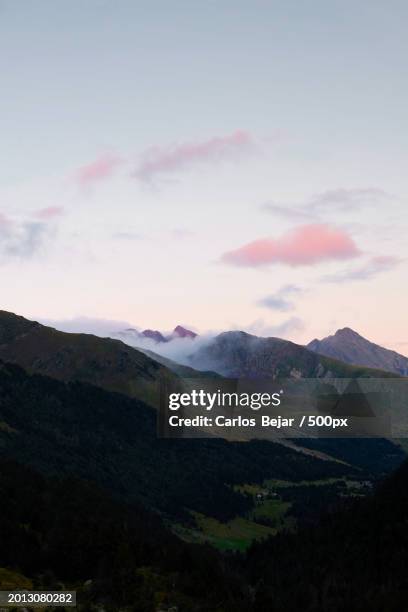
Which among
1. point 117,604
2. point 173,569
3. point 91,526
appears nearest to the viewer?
point 117,604

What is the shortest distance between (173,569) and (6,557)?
34.8 metres

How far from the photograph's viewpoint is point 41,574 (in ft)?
461

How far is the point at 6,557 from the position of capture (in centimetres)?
14875

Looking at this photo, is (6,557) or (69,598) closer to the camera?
(69,598)

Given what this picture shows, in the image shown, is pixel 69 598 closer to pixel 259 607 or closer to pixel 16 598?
pixel 16 598

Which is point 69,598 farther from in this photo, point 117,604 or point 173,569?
point 173,569

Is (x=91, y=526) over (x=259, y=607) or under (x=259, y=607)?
over

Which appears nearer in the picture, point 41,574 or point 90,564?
point 41,574

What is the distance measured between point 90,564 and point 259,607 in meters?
34.8

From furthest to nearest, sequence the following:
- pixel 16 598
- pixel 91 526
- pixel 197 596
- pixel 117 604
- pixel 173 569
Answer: pixel 91 526 < pixel 173 569 < pixel 197 596 < pixel 117 604 < pixel 16 598

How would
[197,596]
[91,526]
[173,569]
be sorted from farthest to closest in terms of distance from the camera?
1. [91,526]
2. [173,569]
3. [197,596]

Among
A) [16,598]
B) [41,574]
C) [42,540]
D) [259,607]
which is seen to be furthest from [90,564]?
[16,598]

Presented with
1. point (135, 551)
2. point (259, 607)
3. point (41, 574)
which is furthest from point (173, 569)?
point (41, 574)

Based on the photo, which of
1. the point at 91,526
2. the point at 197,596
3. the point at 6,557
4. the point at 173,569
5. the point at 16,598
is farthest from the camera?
the point at 91,526
